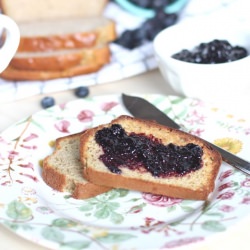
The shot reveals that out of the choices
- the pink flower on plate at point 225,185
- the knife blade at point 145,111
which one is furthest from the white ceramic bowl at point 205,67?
the pink flower on plate at point 225,185

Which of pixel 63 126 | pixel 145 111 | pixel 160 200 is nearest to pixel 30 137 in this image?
pixel 63 126

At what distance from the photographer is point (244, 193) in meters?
1.57

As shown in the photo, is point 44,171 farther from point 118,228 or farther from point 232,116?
point 232,116

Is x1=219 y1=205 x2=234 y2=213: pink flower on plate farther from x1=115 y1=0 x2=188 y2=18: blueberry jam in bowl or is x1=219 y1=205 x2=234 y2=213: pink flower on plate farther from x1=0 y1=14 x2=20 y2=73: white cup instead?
x1=115 y1=0 x2=188 y2=18: blueberry jam in bowl

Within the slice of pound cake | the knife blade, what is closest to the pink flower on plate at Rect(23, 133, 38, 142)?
the slice of pound cake

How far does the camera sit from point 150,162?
163cm

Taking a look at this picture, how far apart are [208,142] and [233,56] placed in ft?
1.74

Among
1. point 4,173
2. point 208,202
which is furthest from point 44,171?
point 208,202

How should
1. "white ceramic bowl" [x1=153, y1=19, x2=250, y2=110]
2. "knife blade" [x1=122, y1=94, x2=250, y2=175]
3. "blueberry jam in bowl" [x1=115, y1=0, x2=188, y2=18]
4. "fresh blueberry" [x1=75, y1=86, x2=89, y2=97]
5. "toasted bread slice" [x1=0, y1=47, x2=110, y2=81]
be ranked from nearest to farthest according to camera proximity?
"knife blade" [x1=122, y1=94, x2=250, y2=175] → "white ceramic bowl" [x1=153, y1=19, x2=250, y2=110] → "fresh blueberry" [x1=75, y1=86, x2=89, y2=97] → "toasted bread slice" [x1=0, y1=47, x2=110, y2=81] → "blueberry jam in bowl" [x1=115, y1=0, x2=188, y2=18]

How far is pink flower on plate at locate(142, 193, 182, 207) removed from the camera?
1.60 metres

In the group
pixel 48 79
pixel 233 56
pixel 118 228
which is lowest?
pixel 48 79

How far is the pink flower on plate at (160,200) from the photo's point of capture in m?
1.60

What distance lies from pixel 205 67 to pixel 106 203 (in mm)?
761

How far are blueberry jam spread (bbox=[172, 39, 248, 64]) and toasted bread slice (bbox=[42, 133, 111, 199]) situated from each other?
65 cm
